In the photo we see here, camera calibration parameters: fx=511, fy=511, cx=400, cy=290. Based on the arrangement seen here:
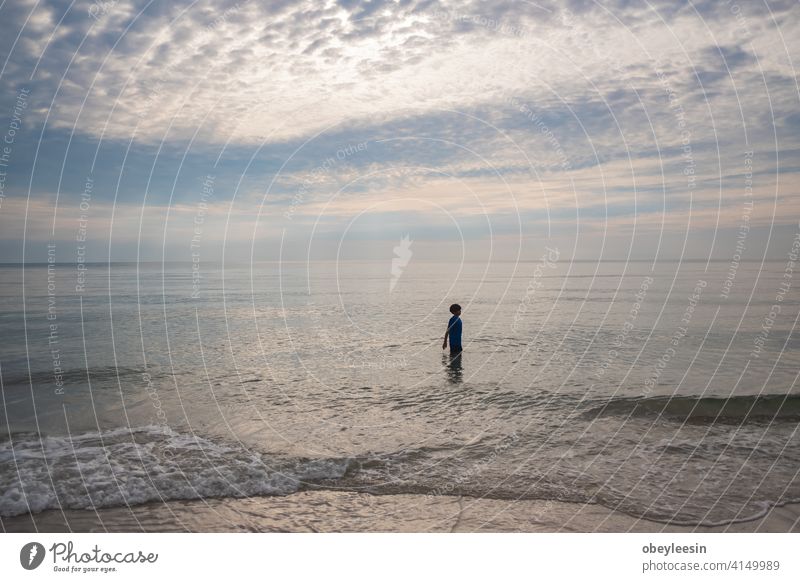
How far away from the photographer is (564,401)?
52.3 ft

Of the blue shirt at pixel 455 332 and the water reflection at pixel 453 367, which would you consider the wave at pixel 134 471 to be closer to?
the water reflection at pixel 453 367

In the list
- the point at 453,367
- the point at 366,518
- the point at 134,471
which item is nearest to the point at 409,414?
the point at 366,518

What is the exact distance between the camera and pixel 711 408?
1566 cm

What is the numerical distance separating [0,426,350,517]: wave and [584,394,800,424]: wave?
9.18 metres

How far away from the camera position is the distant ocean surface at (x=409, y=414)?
986 centimetres

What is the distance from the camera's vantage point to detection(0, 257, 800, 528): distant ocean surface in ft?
32.3

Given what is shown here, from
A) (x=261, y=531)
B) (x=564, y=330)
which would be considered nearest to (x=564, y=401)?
(x=261, y=531)

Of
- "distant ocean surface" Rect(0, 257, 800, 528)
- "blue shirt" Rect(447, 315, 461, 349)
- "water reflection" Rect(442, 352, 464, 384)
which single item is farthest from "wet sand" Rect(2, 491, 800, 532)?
"blue shirt" Rect(447, 315, 461, 349)

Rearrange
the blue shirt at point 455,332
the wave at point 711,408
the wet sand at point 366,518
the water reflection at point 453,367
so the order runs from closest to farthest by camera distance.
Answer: the wet sand at point 366,518 < the wave at point 711,408 < the water reflection at point 453,367 < the blue shirt at point 455,332

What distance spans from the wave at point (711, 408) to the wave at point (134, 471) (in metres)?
9.18

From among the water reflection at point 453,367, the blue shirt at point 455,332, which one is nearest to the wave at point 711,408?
the water reflection at point 453,367

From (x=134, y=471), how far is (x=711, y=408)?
15850mm

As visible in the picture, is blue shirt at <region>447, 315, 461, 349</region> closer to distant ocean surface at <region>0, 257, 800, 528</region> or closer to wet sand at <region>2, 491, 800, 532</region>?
distant ocean surface at <region>0, 257, 800, 528</region>

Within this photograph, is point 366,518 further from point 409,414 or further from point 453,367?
point 453,367
